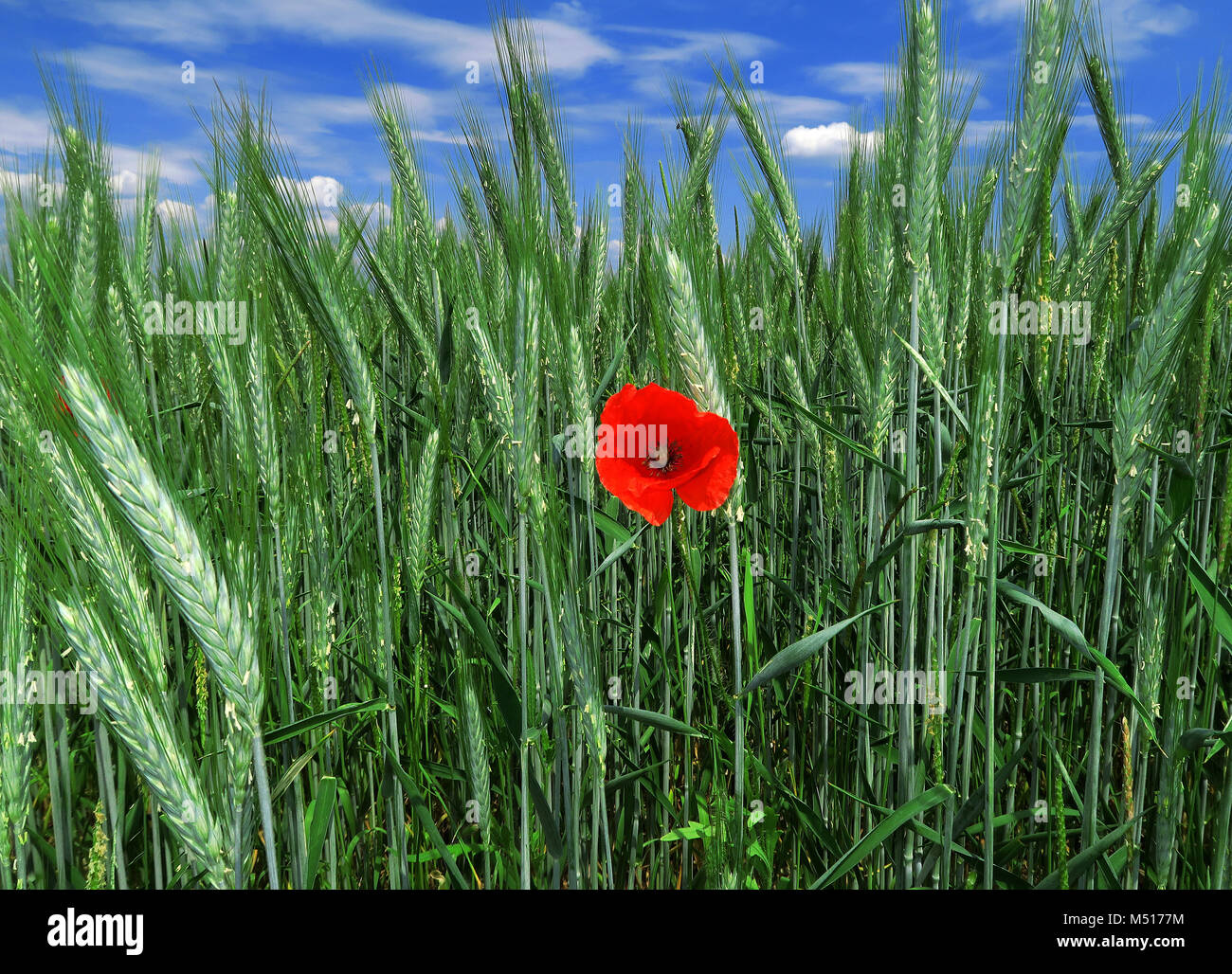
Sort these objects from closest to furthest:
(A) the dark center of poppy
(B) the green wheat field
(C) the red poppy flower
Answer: (B) the green wheat field, (C) the red poppy flower, (A) the dark center of poppy

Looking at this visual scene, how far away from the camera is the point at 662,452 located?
1.38 m

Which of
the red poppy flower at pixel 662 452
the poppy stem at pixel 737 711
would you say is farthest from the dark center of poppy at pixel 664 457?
the poppy stem at pixel 737 711

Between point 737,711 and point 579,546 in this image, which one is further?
point 579,546

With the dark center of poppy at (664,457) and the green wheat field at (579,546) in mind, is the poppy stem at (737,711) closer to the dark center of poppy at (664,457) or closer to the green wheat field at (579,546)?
the green wheat field at (579,546)

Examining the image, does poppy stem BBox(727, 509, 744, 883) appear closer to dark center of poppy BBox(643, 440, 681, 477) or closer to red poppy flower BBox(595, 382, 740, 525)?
red poppy flower BBox(595, 382, 740, 525)

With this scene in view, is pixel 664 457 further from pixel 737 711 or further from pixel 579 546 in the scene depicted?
pixel 737 711

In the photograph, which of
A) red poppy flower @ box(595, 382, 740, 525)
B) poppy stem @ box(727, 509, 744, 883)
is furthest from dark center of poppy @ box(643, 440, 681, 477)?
poppy stem @ box(727, 509, 744, 883)

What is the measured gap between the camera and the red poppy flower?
3.80 ft

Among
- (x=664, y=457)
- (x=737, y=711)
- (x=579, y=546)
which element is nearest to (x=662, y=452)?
(x=664, y=457)

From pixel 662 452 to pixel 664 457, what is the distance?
0.05ft

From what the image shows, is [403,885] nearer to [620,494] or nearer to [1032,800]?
A: [620,494]

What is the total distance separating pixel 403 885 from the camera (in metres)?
1.24

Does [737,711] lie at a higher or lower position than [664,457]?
lower
